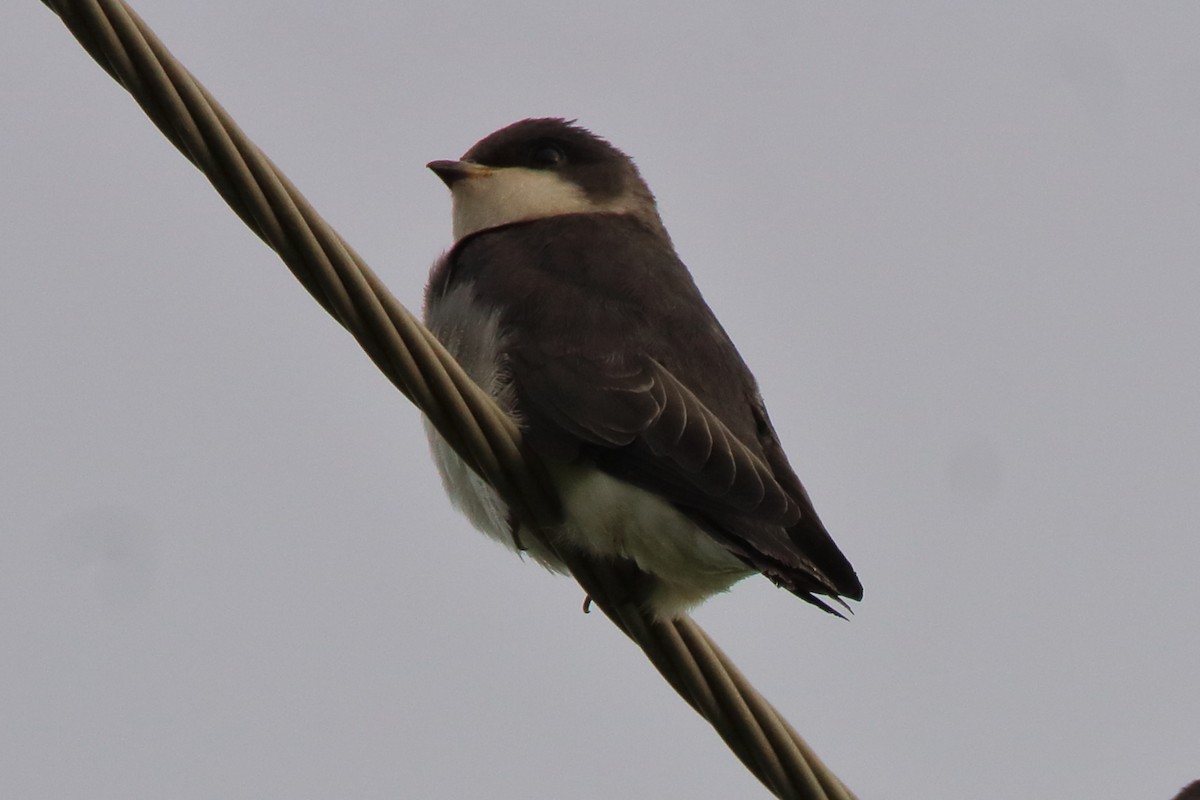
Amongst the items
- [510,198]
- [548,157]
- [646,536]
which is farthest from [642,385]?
[548,157]

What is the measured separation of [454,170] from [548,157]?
0.49m

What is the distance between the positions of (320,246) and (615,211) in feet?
12.1

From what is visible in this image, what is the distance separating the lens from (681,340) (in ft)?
17.5

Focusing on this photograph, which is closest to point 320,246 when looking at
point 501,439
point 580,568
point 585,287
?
point 501,439

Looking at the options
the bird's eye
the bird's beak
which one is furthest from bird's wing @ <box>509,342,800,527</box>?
the bird's eye

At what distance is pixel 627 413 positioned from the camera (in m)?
4.80

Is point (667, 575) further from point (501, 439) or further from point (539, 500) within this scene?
point (501, 439)

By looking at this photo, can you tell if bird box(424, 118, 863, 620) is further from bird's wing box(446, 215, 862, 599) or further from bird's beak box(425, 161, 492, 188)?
bird's beak box(425, 161, 492, 188)

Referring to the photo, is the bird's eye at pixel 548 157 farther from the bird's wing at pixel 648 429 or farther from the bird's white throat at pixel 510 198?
the bird's wing at pixel 648 429

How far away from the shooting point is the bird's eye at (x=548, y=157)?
7.17 metres

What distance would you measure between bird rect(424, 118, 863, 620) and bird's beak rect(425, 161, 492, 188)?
55cm

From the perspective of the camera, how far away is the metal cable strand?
3.21 m

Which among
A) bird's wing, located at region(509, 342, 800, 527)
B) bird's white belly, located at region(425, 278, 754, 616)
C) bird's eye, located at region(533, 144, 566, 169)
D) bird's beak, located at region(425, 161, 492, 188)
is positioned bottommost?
bird's white belly, located at region(425, 278, 754, 616)

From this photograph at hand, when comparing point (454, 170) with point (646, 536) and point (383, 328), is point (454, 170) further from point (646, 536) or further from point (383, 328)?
point (383, 328)
